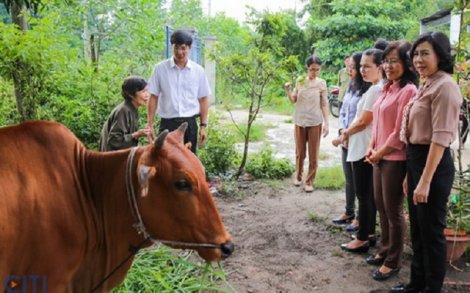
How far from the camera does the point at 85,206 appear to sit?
1.99m

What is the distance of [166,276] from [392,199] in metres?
1.75

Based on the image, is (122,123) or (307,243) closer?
(122,123)

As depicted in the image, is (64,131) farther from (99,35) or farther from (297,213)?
(99,35)

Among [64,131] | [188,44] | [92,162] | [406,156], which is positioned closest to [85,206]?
[92,162]

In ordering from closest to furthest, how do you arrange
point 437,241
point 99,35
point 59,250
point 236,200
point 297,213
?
point 59,250, point 437,241, point 297,213, point 236,200, point 99,35

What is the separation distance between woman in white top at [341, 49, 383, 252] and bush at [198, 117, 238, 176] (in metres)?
2.68

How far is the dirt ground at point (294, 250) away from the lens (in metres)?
3.47

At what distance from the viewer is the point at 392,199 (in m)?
3.27

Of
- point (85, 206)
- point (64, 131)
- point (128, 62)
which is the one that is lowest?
point (85, 206)

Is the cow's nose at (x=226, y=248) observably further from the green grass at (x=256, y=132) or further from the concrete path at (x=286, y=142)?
the green grass at (x=256, y=132)

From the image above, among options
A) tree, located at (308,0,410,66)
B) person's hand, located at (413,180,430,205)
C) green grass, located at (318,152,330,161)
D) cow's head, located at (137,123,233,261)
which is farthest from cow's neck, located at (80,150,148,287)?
tree, located at (308,0,410,66)

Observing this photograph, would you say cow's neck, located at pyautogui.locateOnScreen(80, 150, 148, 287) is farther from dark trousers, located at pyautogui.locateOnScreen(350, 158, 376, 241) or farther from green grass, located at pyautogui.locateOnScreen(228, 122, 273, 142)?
green grass, located at pyautogui.locateOnScreen(228, 122, 273, 142)

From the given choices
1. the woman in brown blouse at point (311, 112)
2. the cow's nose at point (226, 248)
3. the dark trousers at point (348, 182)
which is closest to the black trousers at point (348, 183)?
the dark trousers at point (348, 182)

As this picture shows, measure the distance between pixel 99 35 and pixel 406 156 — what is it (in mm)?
5607
